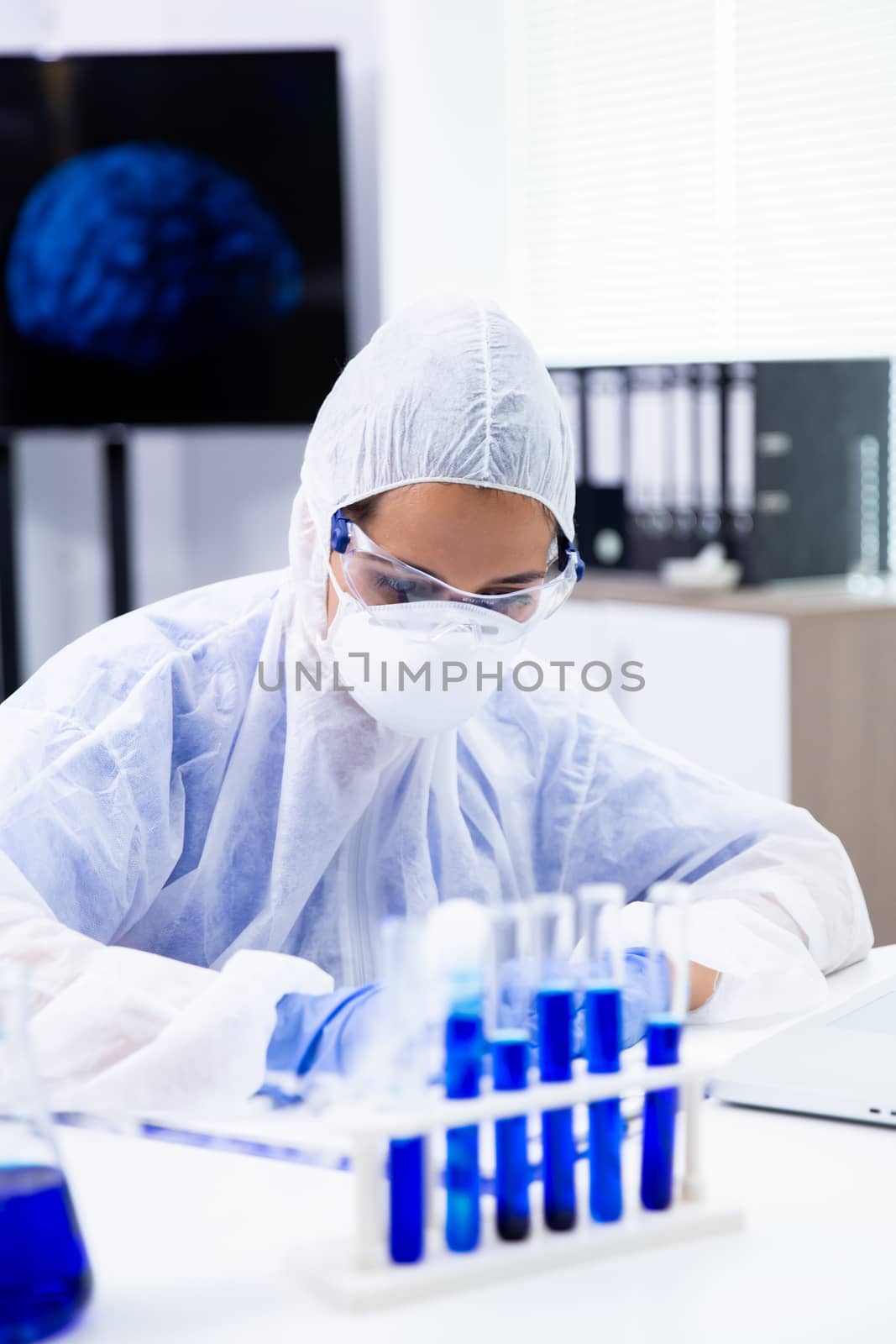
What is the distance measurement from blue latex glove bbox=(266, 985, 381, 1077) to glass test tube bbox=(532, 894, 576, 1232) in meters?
0.13

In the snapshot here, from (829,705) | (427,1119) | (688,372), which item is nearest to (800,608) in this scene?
(829,705)

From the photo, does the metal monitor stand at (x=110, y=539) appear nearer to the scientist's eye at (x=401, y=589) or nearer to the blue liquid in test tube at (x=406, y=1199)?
the scientist's eye at (x=401, y=589)

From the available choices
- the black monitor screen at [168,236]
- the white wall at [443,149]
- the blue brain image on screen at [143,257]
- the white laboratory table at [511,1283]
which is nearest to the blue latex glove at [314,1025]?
the white laboratory table at [511,1283]

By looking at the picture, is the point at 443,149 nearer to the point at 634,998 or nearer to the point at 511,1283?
the point at 634,998

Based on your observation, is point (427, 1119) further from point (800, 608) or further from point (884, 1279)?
point (800, 608)

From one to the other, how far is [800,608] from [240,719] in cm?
130

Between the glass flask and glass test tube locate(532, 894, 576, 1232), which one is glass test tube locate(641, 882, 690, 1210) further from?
the glass flask

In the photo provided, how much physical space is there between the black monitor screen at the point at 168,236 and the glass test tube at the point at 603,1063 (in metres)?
2.44

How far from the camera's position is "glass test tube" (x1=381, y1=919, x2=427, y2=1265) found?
0.72 meters

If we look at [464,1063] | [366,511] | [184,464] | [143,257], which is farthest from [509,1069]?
[184,464]

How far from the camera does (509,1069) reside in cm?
74

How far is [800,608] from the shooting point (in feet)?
7.91

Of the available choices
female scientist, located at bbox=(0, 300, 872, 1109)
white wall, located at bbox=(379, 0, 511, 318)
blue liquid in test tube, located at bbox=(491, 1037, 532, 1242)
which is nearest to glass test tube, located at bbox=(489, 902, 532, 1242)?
blue liquid in test tube, located at bbox=(491, 1037, 532, 1242)

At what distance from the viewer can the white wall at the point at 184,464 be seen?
130 inches
